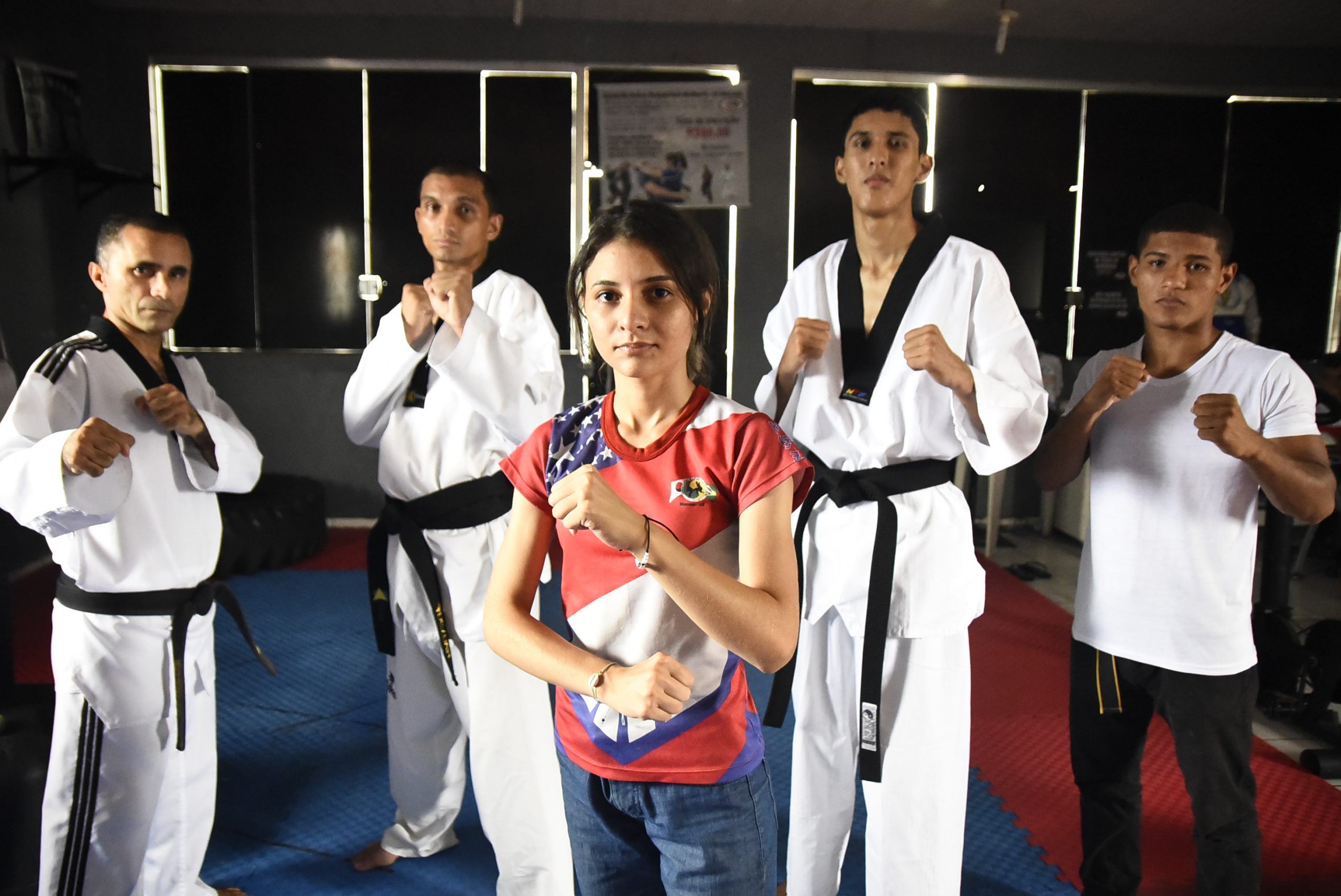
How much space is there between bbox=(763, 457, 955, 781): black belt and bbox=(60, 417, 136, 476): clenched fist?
1.32 m

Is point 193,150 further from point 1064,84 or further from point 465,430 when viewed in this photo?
point 1064,84

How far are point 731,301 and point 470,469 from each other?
401 cm

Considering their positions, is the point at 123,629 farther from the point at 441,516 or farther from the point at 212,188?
the point at 212,188

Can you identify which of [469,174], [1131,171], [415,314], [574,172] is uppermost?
[1131,171]

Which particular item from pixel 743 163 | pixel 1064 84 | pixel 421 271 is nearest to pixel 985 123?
pixel 1064 84

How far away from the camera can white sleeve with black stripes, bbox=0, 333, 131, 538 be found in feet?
5.32

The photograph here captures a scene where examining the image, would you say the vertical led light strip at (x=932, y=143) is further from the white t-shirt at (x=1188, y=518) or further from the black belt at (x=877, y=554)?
the black belt at (x=877, y=554)

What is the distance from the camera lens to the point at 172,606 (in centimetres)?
187

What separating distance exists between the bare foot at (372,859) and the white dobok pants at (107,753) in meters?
0.52

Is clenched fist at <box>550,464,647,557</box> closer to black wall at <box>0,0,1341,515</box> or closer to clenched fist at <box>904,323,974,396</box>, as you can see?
clenched fist at <box>904,323,974,396</box>

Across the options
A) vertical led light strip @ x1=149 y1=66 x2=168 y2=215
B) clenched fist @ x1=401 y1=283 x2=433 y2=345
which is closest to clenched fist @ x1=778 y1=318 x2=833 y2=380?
clenched fist @ x1=401 y1=283 x2=433 y2=345

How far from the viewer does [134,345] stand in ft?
6.33

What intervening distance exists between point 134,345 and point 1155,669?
2.31 metres

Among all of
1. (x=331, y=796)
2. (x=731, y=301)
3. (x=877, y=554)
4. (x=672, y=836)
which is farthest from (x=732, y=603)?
(x=731, y=301)
